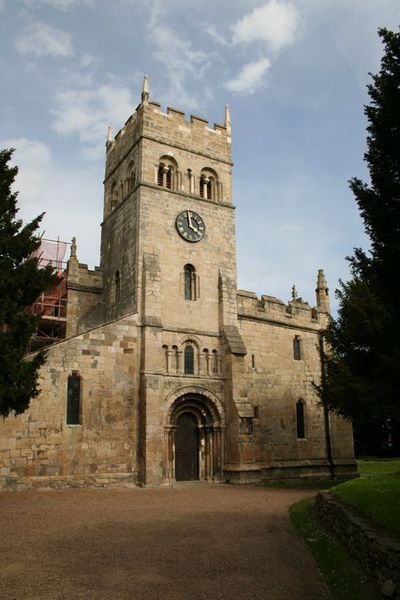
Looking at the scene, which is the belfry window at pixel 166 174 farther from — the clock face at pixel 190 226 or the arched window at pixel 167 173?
the clock face at pixel 190 226

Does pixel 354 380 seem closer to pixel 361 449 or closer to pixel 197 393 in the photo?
pixel 197 393

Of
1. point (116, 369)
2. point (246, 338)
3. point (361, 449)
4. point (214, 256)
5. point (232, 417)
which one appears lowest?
point (361, 449)

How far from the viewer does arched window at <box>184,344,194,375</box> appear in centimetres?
2406

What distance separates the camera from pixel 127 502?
1642cm

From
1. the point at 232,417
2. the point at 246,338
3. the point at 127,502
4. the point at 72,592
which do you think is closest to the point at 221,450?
the point at 232,417

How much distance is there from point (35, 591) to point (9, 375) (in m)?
7.62

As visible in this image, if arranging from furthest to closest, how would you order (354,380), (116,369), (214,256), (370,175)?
(214,256)
(116,369)
(354,380)
(370,175)

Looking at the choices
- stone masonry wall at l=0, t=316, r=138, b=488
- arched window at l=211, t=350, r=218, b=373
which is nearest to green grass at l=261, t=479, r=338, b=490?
arched window at l=211, t=350, r=218, b=373

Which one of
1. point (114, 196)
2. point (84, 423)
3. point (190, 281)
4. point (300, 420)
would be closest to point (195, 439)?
point (84, 423)

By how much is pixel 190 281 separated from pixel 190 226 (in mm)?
2854

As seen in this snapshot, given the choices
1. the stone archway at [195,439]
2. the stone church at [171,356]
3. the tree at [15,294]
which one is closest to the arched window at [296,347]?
the stone church at [171,356]

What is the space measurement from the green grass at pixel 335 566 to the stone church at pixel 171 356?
1036 centimetres

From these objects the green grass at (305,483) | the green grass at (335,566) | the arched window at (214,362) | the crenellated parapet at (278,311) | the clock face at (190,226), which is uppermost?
the clock face at (190,226)

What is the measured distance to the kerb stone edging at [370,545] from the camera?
24.1ft
